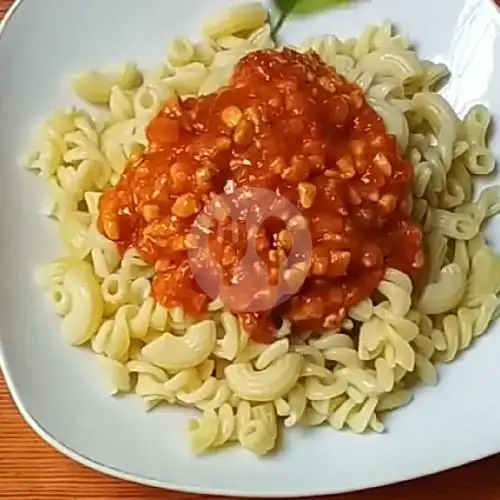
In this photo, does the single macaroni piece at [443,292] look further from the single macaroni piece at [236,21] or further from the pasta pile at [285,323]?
the single macaroni piece at [236,21]

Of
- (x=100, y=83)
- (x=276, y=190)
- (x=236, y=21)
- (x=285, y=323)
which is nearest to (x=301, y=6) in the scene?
(x=236, y=21)

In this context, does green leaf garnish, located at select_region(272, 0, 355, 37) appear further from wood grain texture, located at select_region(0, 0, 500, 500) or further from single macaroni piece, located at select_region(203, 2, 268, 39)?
wood grain texture, located at select_region(0, 0, 500, 500)

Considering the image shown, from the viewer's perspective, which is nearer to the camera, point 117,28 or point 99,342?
point 99,342

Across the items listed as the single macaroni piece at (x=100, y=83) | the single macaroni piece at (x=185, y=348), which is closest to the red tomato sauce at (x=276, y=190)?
the single macaroni piece at (x=185, y=348)

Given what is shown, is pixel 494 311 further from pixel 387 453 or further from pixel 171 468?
pixel 171 468

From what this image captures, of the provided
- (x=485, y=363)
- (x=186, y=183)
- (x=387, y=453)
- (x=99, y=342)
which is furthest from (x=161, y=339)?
(x=485, y=363)
